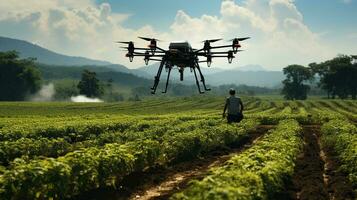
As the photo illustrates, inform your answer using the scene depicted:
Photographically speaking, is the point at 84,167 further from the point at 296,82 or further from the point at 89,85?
the point at 296,82

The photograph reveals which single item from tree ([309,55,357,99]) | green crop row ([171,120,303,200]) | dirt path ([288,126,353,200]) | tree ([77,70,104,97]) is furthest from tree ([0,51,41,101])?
green crop row ([171,120,303,200])

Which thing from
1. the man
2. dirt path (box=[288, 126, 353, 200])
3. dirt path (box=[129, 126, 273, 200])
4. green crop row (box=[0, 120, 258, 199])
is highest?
the man

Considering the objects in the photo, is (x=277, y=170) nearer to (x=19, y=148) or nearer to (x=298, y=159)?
(x=298, y=159)

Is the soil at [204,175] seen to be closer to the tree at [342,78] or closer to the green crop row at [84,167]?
the green crop row at [84,167]

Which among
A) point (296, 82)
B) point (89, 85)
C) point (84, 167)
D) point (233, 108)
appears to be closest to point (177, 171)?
point (84, 167)

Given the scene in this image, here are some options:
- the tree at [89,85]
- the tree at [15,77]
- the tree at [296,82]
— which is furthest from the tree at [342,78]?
the tree at [15,77]

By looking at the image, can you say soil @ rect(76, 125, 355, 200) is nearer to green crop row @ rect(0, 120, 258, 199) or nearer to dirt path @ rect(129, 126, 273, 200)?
dirt path @ rect(129, 126, 273, 200)
